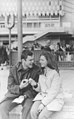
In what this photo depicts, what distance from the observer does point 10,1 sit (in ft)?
151

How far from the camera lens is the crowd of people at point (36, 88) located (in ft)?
15.0

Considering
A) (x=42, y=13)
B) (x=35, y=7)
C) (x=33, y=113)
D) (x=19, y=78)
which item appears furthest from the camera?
(x=35, y=7)

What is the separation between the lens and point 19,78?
5051 mm

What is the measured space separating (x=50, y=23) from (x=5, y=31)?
7137 mm

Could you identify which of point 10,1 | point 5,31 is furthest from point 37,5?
point 5,31

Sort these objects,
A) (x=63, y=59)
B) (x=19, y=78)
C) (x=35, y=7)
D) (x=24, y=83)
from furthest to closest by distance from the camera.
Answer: (x=35, y=7), (x=63, y=59), (x=19, y=78), (x=24, y=83)

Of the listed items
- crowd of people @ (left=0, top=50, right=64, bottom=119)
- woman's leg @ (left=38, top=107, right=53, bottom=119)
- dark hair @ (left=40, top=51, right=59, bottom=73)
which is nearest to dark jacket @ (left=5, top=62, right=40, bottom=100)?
crowd of people @ (left=0, top=50, right=64, bottom=119)

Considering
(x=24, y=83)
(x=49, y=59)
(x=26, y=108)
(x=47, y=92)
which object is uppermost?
(x=49, y=59)

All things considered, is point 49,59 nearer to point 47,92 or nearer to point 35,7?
point 47,92

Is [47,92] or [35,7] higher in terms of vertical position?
[35,7]

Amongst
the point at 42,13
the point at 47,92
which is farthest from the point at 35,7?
the point at 47,92

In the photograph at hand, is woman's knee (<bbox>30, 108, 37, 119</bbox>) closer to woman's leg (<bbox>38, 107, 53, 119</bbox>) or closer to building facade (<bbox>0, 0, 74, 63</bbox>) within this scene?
woman's leg (<bbox>38, 107, 53, 119</bbox>)

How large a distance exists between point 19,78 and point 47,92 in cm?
61

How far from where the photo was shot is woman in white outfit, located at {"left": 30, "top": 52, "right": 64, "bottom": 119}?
4.52m
